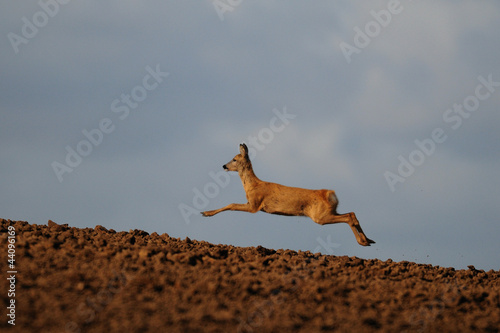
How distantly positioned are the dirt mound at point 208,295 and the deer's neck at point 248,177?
6.95 meters

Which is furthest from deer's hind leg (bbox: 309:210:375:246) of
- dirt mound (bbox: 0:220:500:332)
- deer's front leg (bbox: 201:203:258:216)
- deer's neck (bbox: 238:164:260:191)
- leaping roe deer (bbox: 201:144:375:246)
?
dirt mound (bbox: 0:220:500:332)

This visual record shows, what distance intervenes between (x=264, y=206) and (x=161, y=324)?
10.6 metres

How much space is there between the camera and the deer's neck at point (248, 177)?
58.6 ft

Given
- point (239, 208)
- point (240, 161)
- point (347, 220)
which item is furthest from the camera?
point (240, 161)

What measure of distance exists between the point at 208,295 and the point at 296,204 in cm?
929

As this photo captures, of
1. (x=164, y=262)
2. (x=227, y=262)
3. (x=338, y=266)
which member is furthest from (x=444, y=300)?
(x=164, y=262)

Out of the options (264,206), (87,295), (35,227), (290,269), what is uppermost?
(264,206)

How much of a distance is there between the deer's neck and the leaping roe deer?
0.53 ft

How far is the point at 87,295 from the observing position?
7.60 metres

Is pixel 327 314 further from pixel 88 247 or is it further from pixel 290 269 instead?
pixel 88 247

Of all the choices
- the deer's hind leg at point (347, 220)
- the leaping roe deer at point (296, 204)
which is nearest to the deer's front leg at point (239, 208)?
the leaping roe deer at point (296, 204)

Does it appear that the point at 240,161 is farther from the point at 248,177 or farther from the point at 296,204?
the point at 296,204

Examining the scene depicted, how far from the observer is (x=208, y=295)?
7.75m

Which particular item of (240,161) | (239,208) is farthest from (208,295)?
(240,161)
